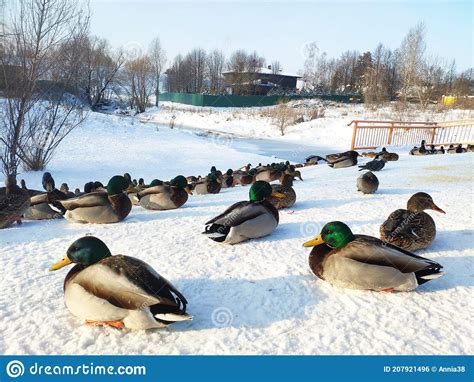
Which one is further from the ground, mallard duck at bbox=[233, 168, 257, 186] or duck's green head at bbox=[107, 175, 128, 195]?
duck's green head at bbox=[107, 175, 128, 195]

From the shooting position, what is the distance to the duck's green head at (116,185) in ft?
17.0

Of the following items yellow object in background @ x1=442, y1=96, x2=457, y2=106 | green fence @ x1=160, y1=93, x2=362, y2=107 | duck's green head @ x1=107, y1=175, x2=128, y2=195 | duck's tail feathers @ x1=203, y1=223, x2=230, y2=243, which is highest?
yellow object in background @ x1=442, y1=96, x2=457, y2=106

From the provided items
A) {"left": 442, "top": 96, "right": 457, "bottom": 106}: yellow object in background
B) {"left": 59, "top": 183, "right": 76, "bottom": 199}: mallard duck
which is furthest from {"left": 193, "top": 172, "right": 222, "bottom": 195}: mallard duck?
{"left": 442, "top": 96, "right": 457, "bottom": 106}: yellow object in background

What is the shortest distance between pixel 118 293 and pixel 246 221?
1.97m

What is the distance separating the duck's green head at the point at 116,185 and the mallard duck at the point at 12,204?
1323mm

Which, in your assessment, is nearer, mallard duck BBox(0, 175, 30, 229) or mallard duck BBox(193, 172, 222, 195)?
mallard duck BBox(0, 175, 30, 229)

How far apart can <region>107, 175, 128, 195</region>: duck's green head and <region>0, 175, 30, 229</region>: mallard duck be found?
132cm

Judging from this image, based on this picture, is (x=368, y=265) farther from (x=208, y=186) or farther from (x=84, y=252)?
(x=208, y=186)

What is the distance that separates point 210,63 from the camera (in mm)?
71250

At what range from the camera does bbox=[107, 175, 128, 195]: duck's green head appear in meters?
5.18

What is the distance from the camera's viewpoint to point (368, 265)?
Result: 2854 mm

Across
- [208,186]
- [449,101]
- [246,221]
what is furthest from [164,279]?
[449,101]

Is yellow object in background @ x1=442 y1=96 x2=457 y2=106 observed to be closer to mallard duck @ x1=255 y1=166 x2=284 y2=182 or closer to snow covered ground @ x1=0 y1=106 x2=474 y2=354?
mallard duck @ x1=255 y1=166 x2=284 y2=182
